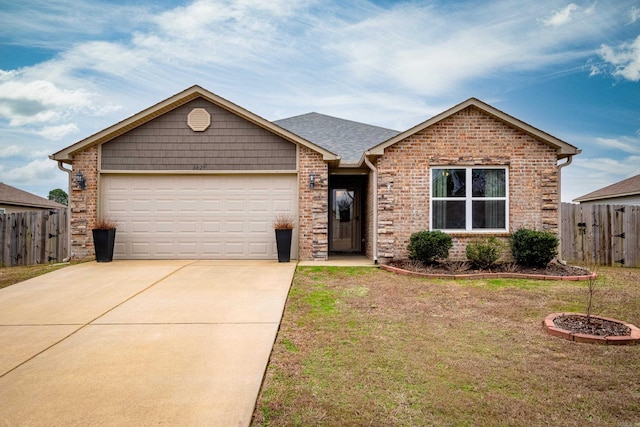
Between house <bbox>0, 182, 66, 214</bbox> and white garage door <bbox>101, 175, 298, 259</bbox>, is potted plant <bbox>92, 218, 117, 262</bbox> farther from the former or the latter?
house <bbox>0, 182, 66, 214</bbox>

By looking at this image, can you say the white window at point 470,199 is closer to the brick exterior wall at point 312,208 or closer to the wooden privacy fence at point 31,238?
the brick exterior wall at point 312,208

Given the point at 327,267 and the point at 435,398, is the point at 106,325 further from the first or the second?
the point at 327,267

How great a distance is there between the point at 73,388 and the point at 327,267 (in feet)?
22.0

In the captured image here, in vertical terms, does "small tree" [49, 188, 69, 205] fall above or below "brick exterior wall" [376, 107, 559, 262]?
above

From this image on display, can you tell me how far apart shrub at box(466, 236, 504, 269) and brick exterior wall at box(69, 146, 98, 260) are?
396 inches

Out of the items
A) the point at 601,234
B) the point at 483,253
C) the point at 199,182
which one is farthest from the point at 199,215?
the point at 601,234

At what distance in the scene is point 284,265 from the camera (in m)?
9.70

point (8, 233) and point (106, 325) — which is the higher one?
point (8, 233)

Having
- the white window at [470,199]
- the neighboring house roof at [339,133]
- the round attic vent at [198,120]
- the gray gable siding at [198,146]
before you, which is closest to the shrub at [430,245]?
the white window at [470,199]

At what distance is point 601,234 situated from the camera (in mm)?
11352

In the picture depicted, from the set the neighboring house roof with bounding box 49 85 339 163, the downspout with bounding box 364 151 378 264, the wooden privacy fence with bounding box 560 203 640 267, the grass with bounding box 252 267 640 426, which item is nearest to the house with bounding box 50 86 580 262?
the neighboring house roof with bounding box 49 85 339 163

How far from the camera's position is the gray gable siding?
35.4 feet

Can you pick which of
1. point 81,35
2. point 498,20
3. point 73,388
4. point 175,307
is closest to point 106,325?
point 175,307

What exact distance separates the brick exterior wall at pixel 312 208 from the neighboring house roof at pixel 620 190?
525 inches
